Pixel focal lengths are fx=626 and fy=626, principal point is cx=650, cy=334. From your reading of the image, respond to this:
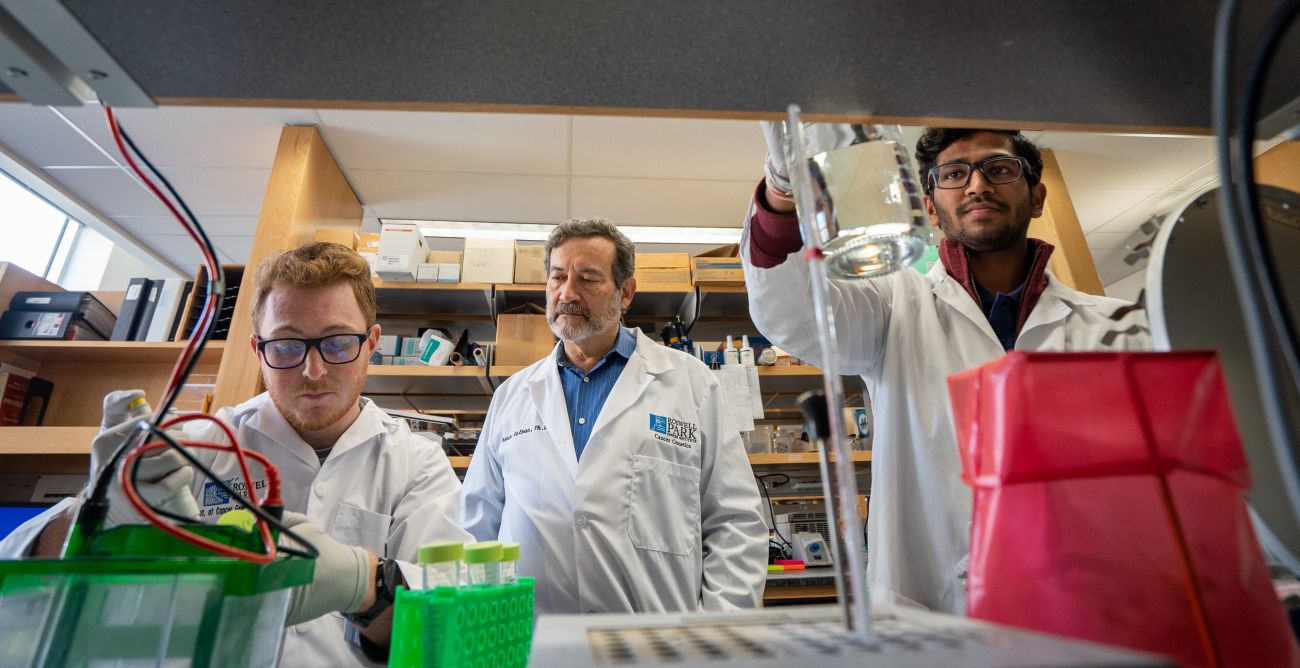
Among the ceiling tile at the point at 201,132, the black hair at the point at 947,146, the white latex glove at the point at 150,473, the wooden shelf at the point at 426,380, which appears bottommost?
the white latex glove at the point at 150,473

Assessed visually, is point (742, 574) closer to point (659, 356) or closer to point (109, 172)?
point (659, 356)

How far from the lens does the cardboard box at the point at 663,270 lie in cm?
295

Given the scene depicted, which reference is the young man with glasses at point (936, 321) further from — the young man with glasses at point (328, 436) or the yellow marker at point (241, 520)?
the young man with glasses at point (328, 436)

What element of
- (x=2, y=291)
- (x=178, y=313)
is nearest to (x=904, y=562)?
Answer: (x=178, y=313)

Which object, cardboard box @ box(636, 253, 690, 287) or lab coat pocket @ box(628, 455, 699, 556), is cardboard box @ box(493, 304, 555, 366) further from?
lab coat pocket @ box(628, 455, 699, 556)

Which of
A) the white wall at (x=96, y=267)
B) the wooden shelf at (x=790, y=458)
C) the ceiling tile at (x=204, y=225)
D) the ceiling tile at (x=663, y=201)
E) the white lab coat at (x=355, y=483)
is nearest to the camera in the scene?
the white lab coat at (x=355, y=483)

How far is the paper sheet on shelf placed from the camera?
8.47ft

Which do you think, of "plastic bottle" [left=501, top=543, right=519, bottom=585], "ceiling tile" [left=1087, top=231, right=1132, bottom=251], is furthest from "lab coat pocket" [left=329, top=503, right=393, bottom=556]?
"ceiling tile" [left=1087, top=231, right=1132, bottom=251]

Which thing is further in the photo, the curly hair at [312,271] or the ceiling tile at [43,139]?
the ceiling tile at [43,139]

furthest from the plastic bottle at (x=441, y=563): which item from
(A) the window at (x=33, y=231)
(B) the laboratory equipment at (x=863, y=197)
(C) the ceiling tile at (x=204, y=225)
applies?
(A) the window at (x=33, y=231)

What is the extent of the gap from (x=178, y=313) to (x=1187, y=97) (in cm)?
348

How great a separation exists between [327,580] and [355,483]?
54 cm

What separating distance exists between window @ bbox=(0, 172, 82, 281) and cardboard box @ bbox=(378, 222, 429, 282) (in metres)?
2.12

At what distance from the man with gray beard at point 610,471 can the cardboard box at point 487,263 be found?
1093mm
